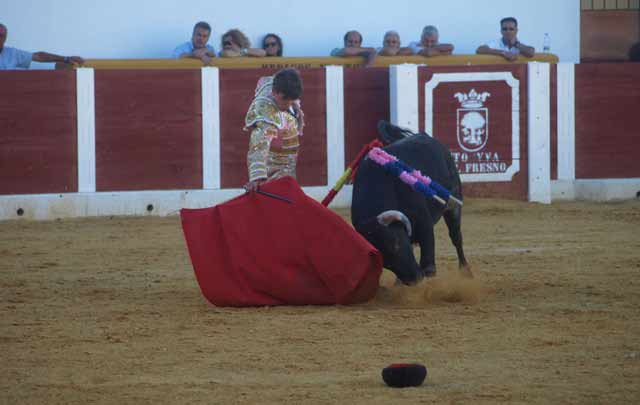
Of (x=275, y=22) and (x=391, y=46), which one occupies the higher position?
(x=275, y=22)

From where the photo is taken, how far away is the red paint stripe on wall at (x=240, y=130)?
355 inches

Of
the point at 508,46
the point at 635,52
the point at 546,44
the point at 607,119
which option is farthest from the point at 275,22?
the point at 635,52

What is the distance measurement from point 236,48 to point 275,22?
1.04 meters

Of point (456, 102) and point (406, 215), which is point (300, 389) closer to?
point (406, 215)

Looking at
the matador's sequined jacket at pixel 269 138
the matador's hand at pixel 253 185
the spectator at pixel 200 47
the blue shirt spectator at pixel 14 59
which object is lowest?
the matador's hand at pixel 253 185

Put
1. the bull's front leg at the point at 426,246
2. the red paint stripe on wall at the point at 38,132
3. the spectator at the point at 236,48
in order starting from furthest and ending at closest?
the spectator at the point at 236,48 < the red paint stripe on wall at the point at 38,132 < the bull's front leg at the point at 426,246

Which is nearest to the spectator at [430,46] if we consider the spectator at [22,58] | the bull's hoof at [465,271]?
the spectator at [22,58]

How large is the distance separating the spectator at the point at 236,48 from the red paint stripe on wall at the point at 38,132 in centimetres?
132

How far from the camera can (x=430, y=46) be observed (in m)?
9.86

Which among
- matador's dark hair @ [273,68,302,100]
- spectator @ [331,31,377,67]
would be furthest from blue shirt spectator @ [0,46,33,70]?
matador's dark hair @ [273,68,302,100]

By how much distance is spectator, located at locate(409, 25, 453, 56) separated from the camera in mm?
9781

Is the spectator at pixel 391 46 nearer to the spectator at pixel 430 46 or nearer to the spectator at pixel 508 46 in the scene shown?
the spectator at pixel 430 46

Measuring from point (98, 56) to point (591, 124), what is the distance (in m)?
4.07

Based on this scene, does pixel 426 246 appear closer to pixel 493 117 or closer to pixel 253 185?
pixel 253 185
